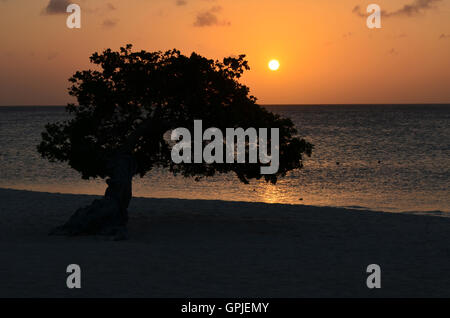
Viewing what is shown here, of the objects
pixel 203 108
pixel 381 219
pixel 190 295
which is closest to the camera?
pixel 190 295

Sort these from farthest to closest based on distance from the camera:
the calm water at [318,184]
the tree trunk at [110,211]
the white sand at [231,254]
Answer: the calm water at [318,184] → the tree trunk at [110,211] → the white sand at [231,254]

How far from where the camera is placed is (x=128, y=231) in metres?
20.7

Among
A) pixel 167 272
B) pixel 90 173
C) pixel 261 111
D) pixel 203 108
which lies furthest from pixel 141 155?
pixel 167 272

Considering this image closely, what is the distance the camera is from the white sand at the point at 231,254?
1327 centimetres

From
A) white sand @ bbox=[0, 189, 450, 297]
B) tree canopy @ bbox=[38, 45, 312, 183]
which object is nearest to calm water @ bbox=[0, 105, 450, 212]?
white sand @ bbox=[0, 189, 450, 297]

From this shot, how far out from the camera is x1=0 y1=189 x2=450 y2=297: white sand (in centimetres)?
1327

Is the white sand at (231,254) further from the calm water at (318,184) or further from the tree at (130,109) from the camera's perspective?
the calm water at (318,184)

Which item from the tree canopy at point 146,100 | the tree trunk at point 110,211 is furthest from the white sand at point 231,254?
the tree canopy at point 146,100

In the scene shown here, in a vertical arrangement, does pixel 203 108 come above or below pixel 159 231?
A: above

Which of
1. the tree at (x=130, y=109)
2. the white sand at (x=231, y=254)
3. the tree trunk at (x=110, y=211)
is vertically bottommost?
the white sand at (x=231, y=254)

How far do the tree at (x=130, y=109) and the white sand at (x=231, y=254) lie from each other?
1.43 meters

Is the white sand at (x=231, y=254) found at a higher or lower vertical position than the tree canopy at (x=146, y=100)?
lower

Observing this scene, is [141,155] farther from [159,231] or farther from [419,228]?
[419,228]

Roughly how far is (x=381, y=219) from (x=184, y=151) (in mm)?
9200
